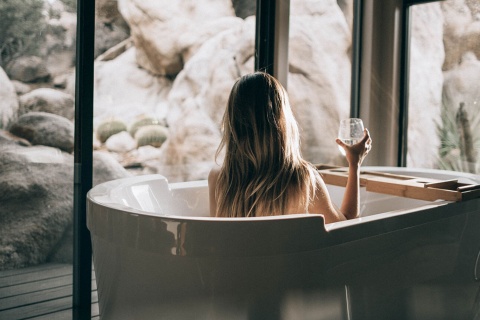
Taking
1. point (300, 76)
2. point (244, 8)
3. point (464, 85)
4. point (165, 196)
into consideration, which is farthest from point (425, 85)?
point (165, 196)

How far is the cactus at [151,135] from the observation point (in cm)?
269

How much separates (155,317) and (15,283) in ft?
3.33

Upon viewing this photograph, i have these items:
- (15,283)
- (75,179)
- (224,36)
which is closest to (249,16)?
(224,36)

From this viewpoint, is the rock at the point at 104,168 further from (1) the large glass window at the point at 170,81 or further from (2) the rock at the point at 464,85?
(2) the rock at the point at 464,85

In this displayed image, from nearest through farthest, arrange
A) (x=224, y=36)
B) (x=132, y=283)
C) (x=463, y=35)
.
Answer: (x=132, y=283), (x=224, y=36), (x=463, y=35)

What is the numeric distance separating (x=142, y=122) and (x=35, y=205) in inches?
26.8

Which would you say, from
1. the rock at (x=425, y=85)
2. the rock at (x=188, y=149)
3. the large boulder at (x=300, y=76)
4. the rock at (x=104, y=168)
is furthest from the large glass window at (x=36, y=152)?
the rock at (x=425, y=85)

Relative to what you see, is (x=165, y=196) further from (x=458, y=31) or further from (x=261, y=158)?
(x=458, y=31)

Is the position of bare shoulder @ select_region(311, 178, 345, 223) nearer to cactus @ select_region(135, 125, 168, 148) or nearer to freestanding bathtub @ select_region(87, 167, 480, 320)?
freestanding bathtub @ select_region(87, 167, 480, 320)

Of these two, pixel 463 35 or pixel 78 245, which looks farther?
pixel 463 35

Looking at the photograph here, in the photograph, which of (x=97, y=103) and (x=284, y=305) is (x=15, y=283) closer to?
(x=97, y=103)

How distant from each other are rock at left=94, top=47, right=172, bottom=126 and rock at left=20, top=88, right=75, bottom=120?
0.48 feet

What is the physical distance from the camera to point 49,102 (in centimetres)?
227

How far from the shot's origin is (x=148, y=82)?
2.75 m
